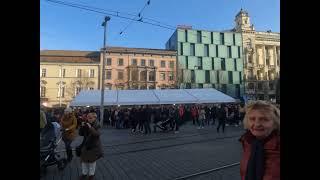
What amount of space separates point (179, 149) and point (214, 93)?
19.4 m

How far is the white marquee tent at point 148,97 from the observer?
26391 millimetres

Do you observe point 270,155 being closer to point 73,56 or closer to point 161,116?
point 161,116

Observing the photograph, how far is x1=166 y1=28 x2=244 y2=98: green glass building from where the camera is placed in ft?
223

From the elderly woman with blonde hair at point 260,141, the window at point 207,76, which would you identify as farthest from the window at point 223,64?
the elderly woman with blonde hair at point 260,141

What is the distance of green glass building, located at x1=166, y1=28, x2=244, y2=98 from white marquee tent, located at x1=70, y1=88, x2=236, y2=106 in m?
37.2

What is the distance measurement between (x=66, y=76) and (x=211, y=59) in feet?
90.7

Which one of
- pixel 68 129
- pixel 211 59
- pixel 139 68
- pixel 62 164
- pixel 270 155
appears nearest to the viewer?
pixel 270 155

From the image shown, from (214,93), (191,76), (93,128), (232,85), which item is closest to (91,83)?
(191,76)

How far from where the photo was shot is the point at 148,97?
2739cm

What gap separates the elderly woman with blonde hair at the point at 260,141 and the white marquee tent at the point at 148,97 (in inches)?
923

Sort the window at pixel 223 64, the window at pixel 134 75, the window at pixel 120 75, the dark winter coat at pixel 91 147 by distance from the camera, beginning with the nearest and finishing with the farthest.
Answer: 1. the dark winter coat at pixel 91 147
2. the window at pixel 134 75
3. the window at pixel 120 75
4. the window at pixel 223 64

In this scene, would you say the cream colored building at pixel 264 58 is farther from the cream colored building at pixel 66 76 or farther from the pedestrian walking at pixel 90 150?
the cream colored building at pixel 66 76

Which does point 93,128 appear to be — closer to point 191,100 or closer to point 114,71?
point 191,100

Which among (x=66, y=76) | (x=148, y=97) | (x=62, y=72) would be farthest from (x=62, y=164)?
(x=62, y=72)
